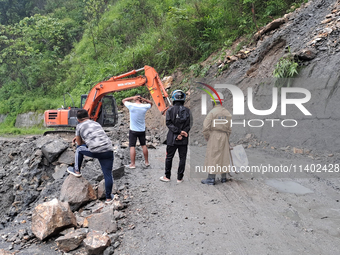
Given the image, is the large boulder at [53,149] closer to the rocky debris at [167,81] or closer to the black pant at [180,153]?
the black pant at [180,153]

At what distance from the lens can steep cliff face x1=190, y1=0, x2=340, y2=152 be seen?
285 inches

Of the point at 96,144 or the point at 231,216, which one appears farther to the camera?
the point at 96,144

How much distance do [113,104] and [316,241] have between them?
9.26 metres

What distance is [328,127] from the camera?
23.0 feet

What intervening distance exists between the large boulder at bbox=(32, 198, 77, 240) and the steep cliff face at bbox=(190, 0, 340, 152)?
245 inches

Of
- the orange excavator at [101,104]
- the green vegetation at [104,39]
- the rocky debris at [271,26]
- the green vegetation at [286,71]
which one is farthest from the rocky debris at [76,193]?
the rocky debris at [271,26]

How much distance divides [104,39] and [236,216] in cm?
2186

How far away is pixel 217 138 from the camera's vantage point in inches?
209

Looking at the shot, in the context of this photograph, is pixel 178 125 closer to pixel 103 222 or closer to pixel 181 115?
pixel 181 115

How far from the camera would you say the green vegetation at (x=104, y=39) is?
45.7 feet

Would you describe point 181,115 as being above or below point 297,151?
above

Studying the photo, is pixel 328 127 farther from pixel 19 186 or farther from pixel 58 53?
pixel 58 53

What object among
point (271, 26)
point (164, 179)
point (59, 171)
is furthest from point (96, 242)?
point (271, 26)

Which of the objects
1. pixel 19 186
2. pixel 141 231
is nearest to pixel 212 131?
pixel 141 231
